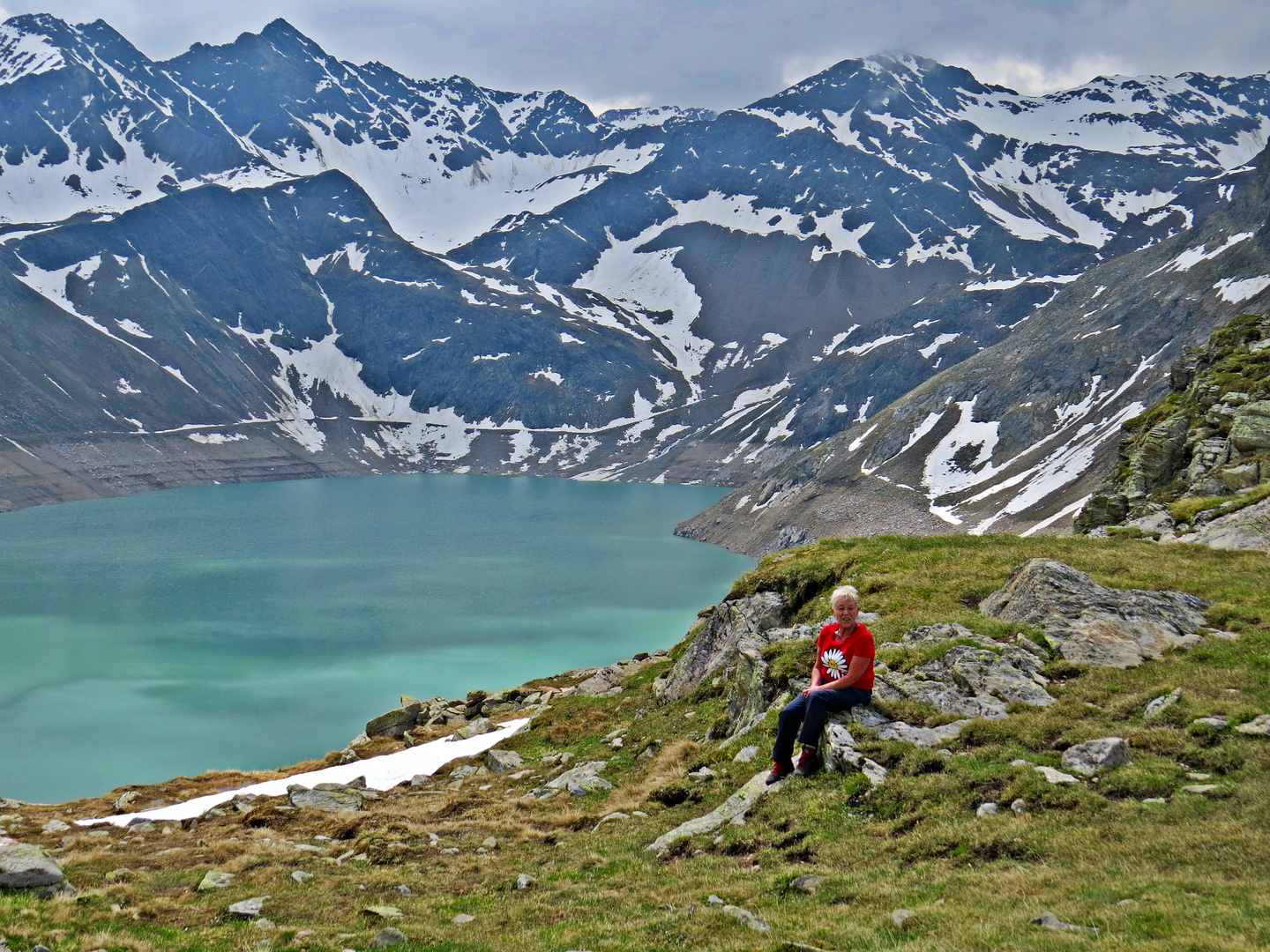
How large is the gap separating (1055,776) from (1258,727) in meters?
3.06

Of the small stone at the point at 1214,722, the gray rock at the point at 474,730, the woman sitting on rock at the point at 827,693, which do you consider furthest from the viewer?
the gray rock at the point at 474,730

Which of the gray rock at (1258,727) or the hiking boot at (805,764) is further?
the hiking boot at (805,764)

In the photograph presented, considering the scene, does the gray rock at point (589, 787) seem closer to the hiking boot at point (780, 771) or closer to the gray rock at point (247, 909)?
the hiking boot at point (780, 771)


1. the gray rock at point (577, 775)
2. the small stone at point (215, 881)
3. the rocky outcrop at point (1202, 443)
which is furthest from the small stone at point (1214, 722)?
the small stone at point (215, 881)

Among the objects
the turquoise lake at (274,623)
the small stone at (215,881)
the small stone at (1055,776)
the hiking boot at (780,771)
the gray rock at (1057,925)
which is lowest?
the gray rock at (1057,925)

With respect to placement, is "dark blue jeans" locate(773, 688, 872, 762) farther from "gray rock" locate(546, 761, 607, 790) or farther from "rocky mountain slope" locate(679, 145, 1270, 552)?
"rocky mountain slope" locate(679, 145, 1270, 552)

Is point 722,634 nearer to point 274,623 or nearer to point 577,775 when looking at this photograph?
point 577,775

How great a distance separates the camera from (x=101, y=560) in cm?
11806

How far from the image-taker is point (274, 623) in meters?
84.6

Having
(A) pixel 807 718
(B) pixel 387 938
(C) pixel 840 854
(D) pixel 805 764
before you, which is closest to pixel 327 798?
(B) pixel 387 938

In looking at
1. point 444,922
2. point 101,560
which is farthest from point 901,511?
point 444,922

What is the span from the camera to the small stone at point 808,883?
11148 millimetres

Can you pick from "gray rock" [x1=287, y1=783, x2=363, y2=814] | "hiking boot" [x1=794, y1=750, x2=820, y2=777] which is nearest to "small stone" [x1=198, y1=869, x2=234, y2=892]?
"gray rock" [x1=287, y1=783, x2=363, y2=814]

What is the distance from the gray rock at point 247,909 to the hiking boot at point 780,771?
27.6ft
